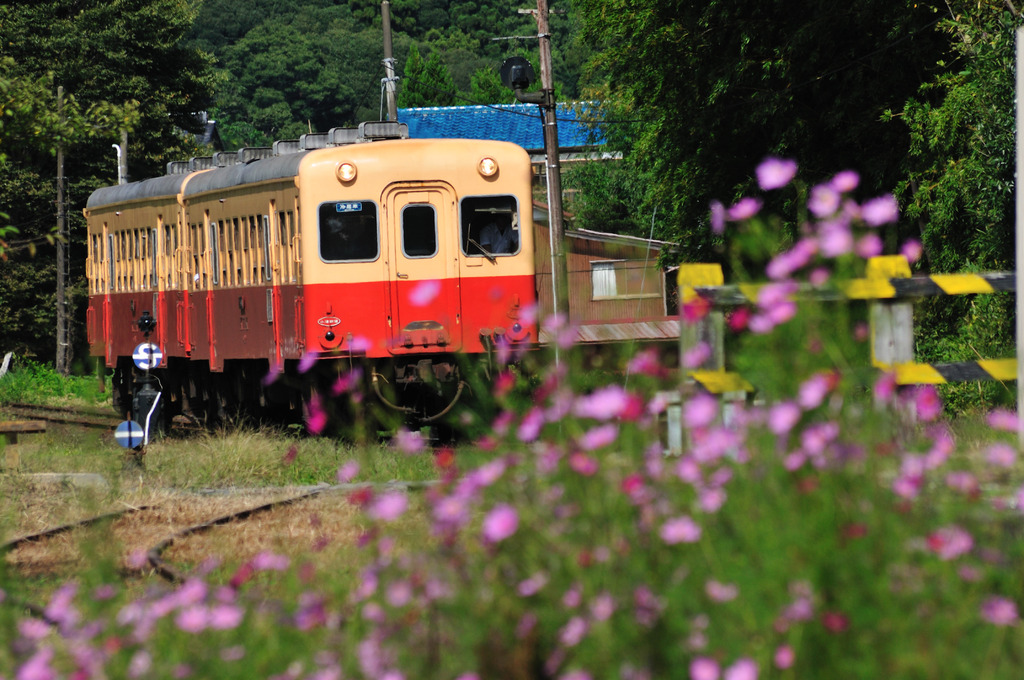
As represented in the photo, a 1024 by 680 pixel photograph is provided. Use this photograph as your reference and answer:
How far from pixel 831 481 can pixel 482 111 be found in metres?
55.4

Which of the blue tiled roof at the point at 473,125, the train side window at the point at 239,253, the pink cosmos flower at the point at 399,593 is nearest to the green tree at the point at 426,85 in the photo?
the blue tiled roof at the point at 473,125

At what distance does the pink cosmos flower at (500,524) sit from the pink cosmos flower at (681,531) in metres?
0.32

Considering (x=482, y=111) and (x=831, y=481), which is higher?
(x=482, y=111)

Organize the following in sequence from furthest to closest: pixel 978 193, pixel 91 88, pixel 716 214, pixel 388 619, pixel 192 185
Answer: pixel 91 88
pixel 192 185
pixel 978 193
pixel 716 214
pixel 388 619

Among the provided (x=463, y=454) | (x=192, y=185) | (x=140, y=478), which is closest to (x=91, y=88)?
(x=192, y=185)

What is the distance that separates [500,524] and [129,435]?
9.60 metres

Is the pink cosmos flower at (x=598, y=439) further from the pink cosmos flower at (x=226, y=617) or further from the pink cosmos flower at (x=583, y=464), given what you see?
the pink cosmos flower at (x=226, y=617)

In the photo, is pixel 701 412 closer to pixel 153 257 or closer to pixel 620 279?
pixel 153 257

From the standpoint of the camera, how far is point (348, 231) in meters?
14.8

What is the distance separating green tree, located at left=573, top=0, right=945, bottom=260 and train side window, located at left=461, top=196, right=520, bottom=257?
10.3 feet

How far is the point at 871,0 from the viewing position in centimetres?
1509

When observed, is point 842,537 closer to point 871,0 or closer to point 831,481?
point 831,481

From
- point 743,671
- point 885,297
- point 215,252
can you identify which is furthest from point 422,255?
point 743,671

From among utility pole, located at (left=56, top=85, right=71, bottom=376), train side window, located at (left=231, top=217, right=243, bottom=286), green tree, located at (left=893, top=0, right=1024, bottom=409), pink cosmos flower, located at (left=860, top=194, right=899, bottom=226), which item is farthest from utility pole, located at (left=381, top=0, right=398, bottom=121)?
pink cosmos flower, located at (left=860, top=194, right=899, bottom=226)
